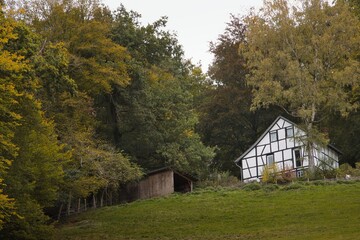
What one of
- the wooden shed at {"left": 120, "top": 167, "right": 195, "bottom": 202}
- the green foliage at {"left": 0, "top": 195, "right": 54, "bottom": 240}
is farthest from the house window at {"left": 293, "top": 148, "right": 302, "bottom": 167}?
the green foliage at {"left": 0, "top": 195, "right": 54, "bottom": 240}

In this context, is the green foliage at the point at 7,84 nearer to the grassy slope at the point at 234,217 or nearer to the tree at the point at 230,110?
the grassy slope at the point at 234,217

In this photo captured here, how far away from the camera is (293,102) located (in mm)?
45906

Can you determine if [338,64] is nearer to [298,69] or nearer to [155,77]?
[298,69]

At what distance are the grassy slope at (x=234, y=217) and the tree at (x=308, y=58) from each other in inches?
369

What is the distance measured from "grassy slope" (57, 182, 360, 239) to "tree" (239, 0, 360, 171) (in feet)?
30.8

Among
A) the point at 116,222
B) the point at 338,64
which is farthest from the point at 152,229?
the point at 338,64

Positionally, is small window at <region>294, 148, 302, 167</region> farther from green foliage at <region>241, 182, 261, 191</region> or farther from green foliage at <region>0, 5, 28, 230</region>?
green foliage at <region>0, 5, 28, 230</region>

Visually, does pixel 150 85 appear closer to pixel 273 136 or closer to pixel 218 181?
pixel 218 181

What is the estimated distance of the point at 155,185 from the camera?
149 ft

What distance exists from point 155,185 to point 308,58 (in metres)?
15.2

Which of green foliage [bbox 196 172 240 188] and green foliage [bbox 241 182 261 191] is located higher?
green foliage [bbox 196 172 240 188]

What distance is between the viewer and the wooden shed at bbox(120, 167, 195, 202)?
1778 inches

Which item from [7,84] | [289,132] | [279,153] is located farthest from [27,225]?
[289,132]

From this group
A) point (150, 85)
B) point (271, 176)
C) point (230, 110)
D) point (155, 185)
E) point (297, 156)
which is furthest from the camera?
point (230, 110)
